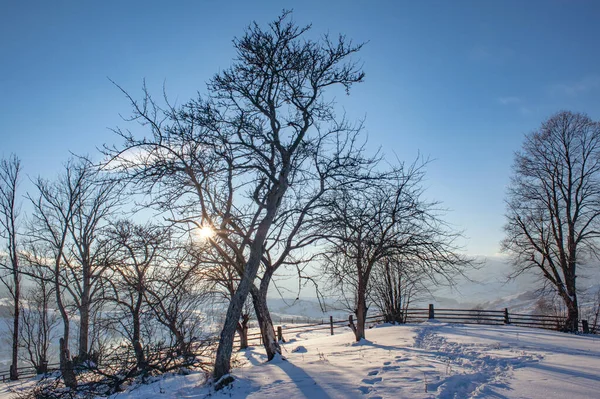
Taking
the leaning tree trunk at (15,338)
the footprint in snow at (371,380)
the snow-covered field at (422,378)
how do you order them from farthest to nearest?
the leaning tree trunk at (15,338)
the footprint in snow at (371,380)
the snow-covered field at (422,378)

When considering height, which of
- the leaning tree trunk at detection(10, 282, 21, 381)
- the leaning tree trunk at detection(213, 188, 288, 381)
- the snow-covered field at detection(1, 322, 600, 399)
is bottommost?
the leaning tree trunk at detection(10, 282, 21, 381)

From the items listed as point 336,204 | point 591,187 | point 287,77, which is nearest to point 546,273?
point 591,187

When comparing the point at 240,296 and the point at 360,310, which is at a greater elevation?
the point at 240,296

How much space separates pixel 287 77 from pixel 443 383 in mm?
7564

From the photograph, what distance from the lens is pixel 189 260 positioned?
9.10 meters

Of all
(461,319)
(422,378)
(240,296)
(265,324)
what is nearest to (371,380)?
(422,378)

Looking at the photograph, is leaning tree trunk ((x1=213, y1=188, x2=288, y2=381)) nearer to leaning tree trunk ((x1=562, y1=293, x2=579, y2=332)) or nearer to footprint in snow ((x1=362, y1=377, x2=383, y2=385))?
footprint in snow ((x1=362, y1=377, x2=383, y2=385))

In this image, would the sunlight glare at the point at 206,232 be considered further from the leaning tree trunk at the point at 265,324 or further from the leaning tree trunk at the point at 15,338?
the leaning tree trunk at the point at 15,338

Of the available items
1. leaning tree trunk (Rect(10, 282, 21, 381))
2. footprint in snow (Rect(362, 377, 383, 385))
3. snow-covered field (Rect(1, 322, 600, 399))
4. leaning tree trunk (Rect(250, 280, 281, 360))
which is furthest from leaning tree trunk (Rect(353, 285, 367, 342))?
leaning tree trunk (Rect(10, 282, 21, 381))

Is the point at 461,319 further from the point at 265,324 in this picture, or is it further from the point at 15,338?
the point at 15,338

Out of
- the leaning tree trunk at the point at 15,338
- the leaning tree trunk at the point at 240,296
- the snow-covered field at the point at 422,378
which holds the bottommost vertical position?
the leaning tree trunk at the point at 15,338

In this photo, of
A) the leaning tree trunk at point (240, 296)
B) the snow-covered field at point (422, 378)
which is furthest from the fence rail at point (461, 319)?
the leaning tree trunk at point (240, 296)

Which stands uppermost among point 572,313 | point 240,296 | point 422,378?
point 240,296

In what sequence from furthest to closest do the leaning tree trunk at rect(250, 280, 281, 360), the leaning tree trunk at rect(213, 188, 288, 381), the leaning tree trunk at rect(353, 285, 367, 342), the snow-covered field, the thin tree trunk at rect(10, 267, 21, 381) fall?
the thin tree trunk at rect(10, 267, 21, 381) → the leaning tree trunk at rect(353, 285, 367, 342) → the leaning tree trunk at rect(250, 280, 281, 360) → the leaning tree trunk at rect(213, 188, 288, 381) → the snow-covered field
